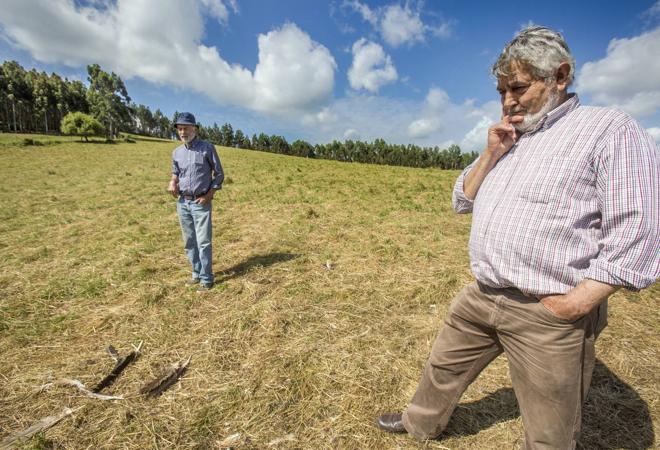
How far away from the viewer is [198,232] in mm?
5391

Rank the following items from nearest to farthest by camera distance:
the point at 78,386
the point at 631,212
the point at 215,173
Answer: the point at 631,212
the point at 78,386
the point at 215,173

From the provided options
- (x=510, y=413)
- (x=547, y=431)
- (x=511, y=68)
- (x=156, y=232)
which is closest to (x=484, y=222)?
(x=511, y=68)

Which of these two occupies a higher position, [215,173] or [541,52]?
[541,52]

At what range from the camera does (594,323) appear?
1876mm

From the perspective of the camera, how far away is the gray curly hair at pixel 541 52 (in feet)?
5.96

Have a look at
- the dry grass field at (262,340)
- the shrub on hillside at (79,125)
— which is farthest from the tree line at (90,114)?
the dry grass field at (262,340)

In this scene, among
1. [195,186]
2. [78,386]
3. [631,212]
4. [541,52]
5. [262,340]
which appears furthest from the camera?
[195,186]

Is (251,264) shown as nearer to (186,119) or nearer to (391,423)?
(186,119)

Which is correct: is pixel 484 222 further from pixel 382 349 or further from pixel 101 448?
pixel 101 448

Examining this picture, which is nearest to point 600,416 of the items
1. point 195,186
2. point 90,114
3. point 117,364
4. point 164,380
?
point 164,380

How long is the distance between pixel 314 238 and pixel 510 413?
5962 millimetres

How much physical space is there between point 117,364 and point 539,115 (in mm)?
4911

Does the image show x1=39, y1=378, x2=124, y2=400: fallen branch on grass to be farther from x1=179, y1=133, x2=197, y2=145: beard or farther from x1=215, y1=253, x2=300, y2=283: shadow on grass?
x1=179, y1=133, x2=197, y2=145: beard

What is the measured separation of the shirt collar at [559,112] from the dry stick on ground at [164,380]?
14.1 ft
